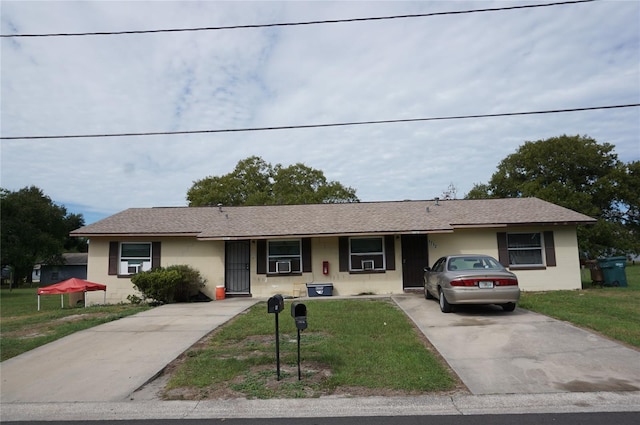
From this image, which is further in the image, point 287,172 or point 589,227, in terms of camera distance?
point 287,172

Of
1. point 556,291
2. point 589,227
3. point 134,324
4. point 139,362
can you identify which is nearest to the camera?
point 139,362

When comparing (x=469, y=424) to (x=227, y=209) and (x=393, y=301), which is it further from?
(x=227, y=209)

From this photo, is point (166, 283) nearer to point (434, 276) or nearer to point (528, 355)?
point (434, 276)

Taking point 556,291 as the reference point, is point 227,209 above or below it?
above

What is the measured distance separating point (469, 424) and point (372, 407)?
111cm

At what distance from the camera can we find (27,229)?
4016 cm

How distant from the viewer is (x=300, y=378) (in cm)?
599

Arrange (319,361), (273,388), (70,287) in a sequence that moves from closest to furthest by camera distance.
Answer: (273,388), (319,361), (70,287)

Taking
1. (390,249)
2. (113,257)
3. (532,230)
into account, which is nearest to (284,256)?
(390,249)

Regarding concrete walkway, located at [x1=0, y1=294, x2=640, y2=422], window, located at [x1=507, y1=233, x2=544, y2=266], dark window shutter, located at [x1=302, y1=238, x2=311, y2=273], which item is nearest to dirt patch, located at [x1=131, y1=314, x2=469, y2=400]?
concrete walkway, located at [x1=0, y1=294, x2=640, y2=422]

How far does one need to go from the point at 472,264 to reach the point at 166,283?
10238mm

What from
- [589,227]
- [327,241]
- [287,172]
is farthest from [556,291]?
[287,172]

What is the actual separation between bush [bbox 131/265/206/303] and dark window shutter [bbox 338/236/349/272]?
5.90m

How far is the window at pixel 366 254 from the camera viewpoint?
55.1ft
